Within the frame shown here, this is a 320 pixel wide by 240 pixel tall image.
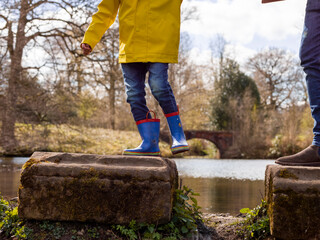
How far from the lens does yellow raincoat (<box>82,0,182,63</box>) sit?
9.20ft

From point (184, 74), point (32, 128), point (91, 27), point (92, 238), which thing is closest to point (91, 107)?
point (32, 128)

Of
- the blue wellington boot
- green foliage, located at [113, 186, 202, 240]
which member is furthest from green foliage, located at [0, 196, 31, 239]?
the blue wellington boot

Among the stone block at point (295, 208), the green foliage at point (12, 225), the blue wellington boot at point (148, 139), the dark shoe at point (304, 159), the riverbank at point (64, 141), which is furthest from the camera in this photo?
the riverbank at point (64, 141)

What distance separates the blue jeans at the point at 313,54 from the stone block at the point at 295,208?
527 millimetres

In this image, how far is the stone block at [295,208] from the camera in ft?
6.43

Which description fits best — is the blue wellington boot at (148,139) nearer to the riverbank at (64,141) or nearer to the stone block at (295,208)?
the stone block at (295,208)

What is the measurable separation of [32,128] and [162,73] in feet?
41.5

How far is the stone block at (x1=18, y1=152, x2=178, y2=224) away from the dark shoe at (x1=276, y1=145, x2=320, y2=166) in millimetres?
752

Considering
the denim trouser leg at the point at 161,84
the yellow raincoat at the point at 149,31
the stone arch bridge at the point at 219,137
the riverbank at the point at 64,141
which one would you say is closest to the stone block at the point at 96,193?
the denim trouser leg at the point at 161,84

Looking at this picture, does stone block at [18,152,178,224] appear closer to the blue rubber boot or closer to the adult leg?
the blue rubber boot

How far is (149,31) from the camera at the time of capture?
9.25 ft

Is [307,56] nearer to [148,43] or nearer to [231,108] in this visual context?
[148,43]

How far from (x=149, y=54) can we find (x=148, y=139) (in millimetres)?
621

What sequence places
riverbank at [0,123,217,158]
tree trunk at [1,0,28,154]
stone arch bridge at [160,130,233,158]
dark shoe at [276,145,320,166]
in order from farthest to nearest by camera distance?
stone arch bridge at [160,130,233,158], riverbank at [0,123,217,158], tree trunk at [1,0,28,154], dark shoe at [276,145,320,166]
